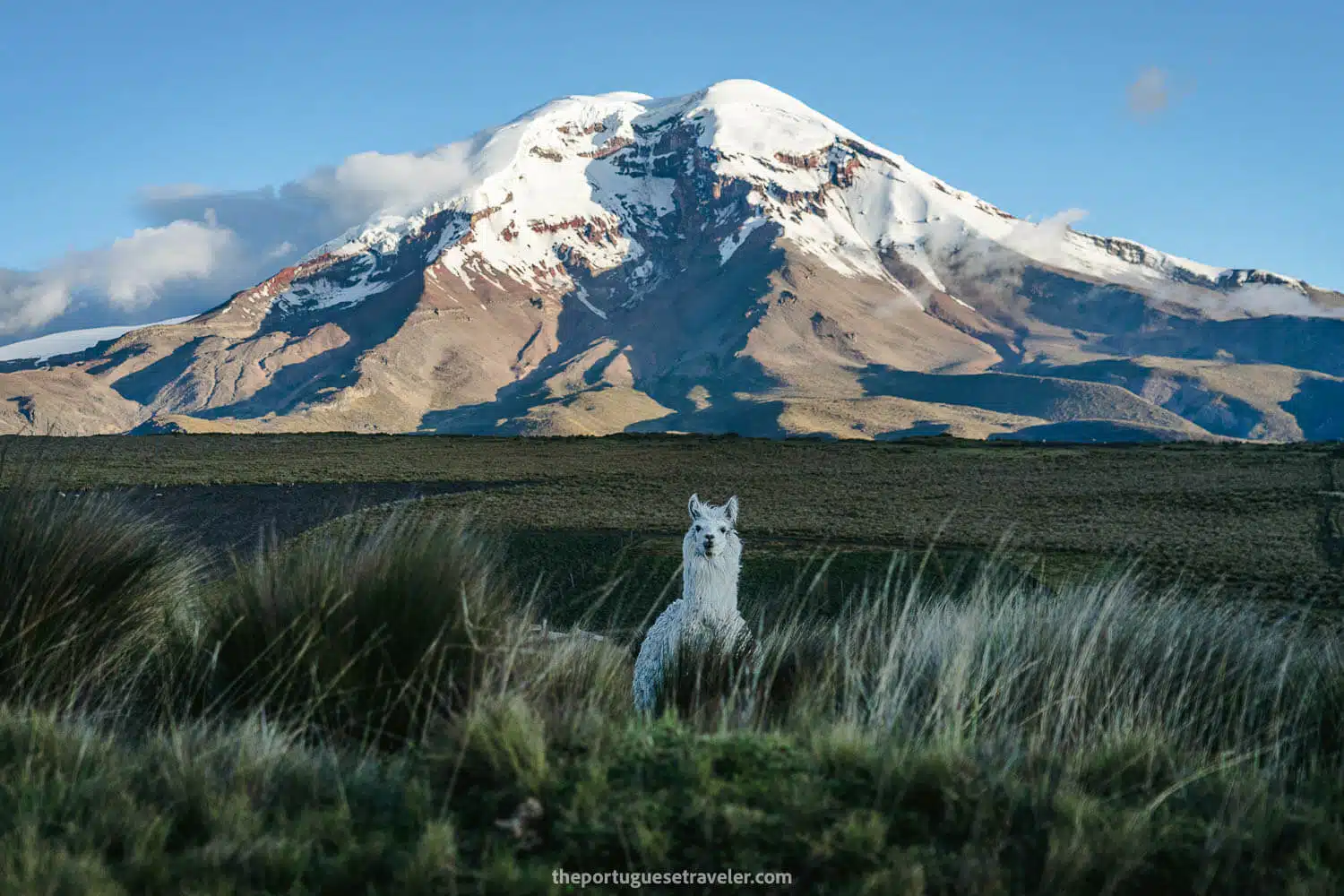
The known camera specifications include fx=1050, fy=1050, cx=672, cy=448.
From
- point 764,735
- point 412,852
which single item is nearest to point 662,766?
point 764,735

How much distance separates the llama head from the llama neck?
2.3 inches

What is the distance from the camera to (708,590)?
8375 millimetres

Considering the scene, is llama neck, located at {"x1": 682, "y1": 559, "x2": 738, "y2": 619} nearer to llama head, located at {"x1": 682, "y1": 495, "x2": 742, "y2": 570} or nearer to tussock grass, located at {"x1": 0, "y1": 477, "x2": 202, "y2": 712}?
llama head, located at {"x1": 682, "y1": 495, "x2": 742, "y2": 570}

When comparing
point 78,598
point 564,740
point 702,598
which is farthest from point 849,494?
point 564,740

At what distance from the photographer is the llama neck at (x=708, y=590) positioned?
8281 millimetres

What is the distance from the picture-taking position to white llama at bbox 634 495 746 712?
297 inches

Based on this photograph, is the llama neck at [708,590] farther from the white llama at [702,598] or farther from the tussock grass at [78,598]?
the tussock grass at [78,598]

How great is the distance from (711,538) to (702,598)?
0.48m

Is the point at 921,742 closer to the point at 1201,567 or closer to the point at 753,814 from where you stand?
the point at 753,814

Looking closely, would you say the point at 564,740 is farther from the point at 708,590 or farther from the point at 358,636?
the point at 708,590

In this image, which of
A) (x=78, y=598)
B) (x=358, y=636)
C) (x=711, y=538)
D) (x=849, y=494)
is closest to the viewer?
(x=358, y=636)

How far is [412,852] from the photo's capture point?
11.6 ft

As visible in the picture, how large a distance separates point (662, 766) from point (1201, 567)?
19.8 meters

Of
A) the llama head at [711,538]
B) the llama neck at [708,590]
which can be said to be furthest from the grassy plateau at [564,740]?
the llama head at [711,538]
